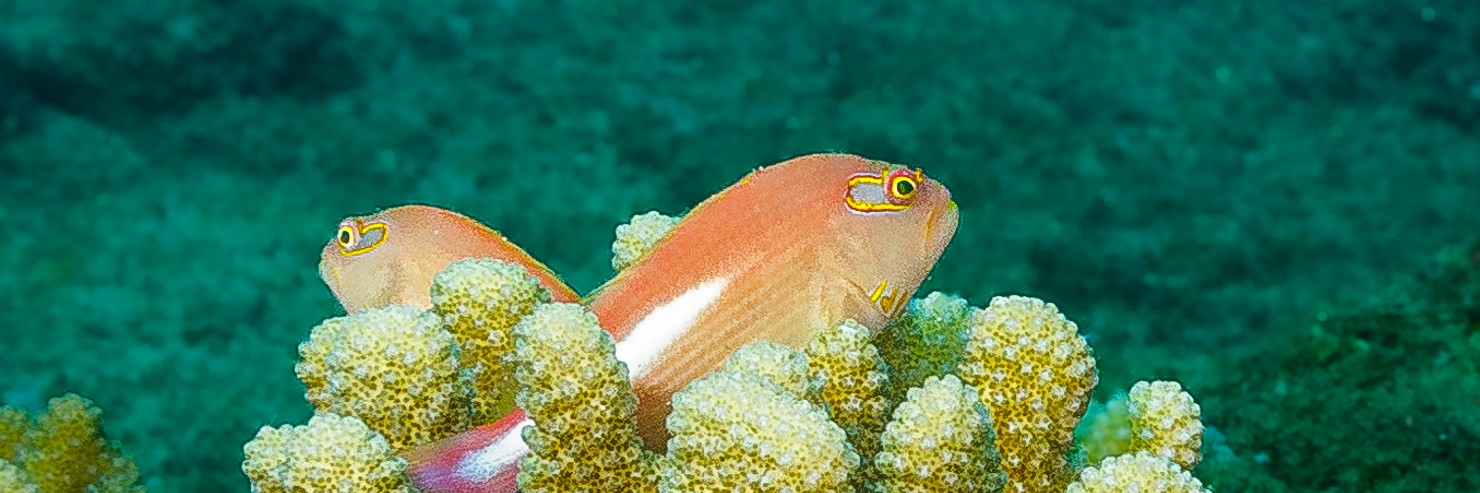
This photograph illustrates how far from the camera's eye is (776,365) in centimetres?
181

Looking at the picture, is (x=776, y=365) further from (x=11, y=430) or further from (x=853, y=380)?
(x=11, y=430)

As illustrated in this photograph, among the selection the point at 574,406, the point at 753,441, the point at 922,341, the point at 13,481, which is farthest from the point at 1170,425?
the point at 13,481

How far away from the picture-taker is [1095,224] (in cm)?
680

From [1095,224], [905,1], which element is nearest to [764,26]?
[905,1]

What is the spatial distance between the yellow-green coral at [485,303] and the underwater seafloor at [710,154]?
2941 millimetres

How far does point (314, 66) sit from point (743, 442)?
23.9ft

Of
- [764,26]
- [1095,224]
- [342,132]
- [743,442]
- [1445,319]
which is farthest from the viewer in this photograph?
[764,26]

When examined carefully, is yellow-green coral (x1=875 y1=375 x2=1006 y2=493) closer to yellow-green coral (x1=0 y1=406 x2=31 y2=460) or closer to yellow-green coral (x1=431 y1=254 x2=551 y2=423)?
yellow-green coral (x1=431 y1=254 x2=551 y2=423)

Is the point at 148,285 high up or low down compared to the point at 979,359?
up

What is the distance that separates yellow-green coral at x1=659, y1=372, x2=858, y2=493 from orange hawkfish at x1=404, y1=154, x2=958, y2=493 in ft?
0.98

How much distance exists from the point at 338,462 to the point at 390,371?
199mm

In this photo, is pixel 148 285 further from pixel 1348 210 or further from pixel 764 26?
pixel 1348 210

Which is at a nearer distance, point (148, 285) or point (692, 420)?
point (692, 420)

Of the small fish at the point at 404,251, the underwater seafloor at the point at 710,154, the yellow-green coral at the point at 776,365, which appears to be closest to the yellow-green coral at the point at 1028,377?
the yellow-green coral at the point at 776,365
